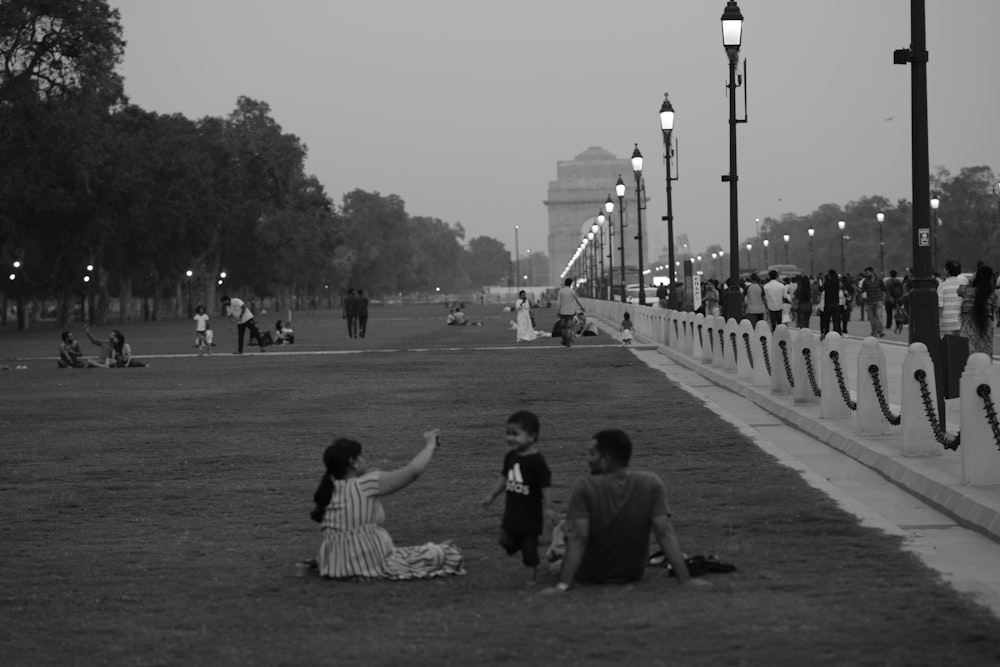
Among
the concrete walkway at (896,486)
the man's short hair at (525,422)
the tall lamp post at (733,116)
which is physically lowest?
the concrete walkway at (896,486)

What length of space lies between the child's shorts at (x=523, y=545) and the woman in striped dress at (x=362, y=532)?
39 centimetres

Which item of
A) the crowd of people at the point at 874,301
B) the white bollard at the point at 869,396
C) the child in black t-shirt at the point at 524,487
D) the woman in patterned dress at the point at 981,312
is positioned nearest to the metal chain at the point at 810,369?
the woman in patterned dress at the point at 981,312

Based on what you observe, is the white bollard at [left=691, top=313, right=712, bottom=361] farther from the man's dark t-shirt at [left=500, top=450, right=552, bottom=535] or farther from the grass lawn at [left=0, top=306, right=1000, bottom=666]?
the man's dark t-shirt at [left=500, top=450, right=552, bottom=535]

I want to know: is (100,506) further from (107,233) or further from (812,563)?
(107,233)

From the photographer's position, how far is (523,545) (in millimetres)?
8844

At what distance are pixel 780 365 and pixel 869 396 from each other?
20.6ft

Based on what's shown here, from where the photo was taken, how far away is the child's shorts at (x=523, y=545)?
8.78 metres

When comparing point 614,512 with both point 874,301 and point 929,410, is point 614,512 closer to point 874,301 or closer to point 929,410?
point 929,410

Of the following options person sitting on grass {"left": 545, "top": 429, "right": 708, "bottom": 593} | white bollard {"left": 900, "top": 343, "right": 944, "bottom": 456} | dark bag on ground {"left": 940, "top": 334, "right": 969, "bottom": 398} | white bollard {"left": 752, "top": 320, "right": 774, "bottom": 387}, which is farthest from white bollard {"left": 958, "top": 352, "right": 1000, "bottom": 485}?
white bollard {"left": 752, "top": 320, "right": 774, "bottom": 387}

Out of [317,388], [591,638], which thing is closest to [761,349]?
[317,388]

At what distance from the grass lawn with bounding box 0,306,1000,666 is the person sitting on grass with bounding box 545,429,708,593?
19 cm

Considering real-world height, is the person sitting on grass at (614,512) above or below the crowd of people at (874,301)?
below

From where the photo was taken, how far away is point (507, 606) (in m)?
8.18

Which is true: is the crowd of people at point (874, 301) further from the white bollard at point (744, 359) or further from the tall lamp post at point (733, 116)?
the white bollard at point (744, 359)
